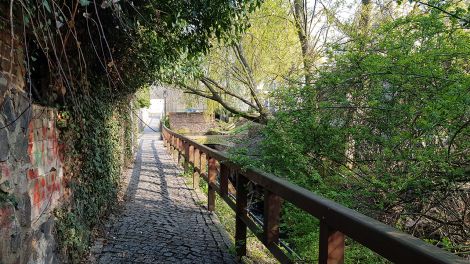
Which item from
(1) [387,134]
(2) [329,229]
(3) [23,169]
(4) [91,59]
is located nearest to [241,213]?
(1) [387,134]

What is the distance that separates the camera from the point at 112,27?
15.5ft

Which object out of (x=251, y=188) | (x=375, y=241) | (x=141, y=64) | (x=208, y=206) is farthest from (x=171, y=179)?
(x=375, y=241)

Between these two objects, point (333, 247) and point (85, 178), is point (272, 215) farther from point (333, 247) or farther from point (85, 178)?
point (85, 178)

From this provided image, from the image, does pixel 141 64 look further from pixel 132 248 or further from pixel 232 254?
pixel 232 254

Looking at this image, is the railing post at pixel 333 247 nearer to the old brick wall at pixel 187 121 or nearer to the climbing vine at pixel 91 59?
the climbing vine at pixel 91 59

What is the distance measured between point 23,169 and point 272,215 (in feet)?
6.17

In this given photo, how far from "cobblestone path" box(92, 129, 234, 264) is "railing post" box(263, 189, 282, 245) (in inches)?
45.5

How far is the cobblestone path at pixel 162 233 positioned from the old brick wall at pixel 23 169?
1.20 meters

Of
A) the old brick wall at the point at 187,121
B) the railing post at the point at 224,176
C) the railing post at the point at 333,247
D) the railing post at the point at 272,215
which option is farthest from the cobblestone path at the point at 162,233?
the old brick wall at the point at 187,121

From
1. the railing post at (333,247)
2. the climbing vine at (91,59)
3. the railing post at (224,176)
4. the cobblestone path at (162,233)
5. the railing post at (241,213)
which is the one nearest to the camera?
the railing post at (333,247)

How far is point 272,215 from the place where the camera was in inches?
132

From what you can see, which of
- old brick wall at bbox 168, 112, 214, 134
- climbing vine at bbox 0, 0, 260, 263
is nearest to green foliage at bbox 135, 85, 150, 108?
climbing vine at bbox 0, 0, 260, 263

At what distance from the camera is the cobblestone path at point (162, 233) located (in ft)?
14.6

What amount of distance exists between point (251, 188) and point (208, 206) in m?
2.16
